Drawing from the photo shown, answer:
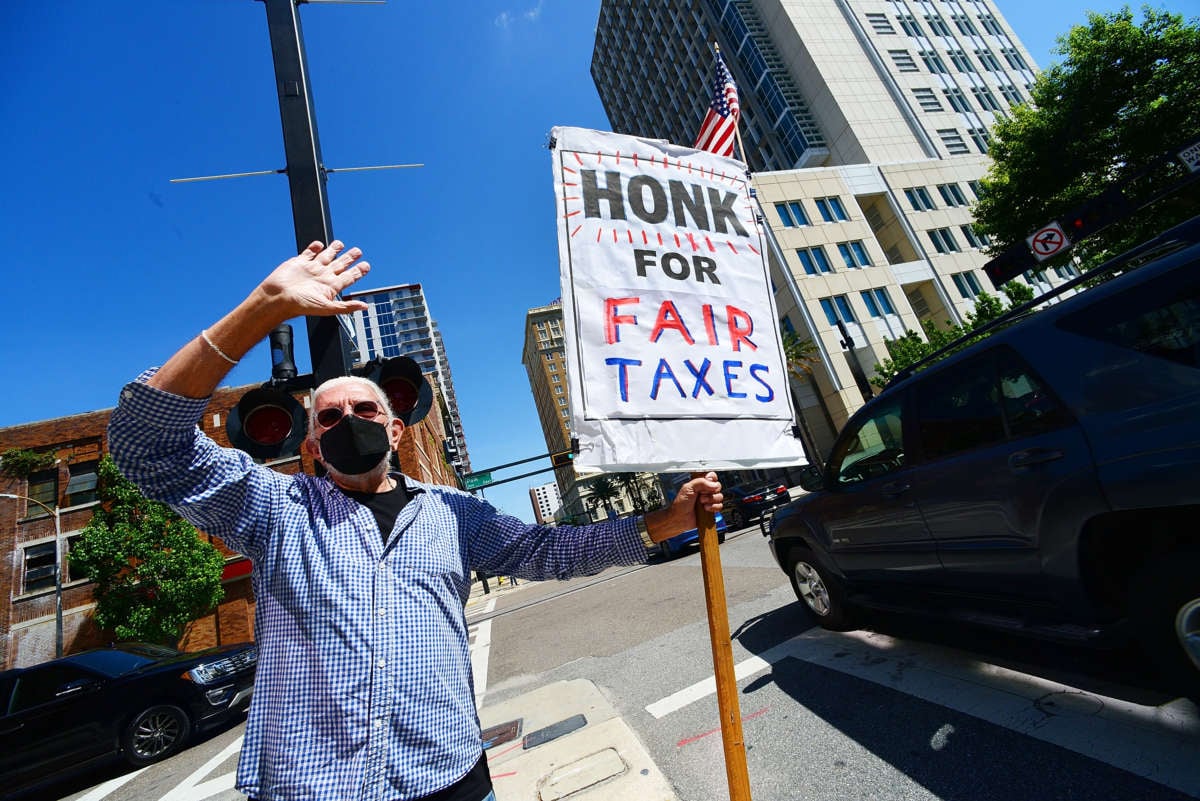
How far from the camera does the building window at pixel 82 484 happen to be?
68.0 feet

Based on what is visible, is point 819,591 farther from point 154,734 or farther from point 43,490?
point 43,490

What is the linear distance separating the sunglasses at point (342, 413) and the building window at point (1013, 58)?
2408 inches

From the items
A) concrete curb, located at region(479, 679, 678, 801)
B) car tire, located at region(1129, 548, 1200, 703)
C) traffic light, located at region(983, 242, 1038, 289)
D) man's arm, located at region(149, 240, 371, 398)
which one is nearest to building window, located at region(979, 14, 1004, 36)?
traffic light, located at region(983, 242, 1038, 289)

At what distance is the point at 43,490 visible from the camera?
67.5 ft

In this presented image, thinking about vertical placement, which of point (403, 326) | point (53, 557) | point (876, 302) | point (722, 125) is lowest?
point (722, 125)

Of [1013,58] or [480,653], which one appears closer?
[480,653]

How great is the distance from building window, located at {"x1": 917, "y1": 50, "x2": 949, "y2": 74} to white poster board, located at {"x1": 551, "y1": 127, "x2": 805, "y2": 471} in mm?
52458

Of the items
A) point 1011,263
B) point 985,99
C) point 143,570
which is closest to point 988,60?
point 985,99

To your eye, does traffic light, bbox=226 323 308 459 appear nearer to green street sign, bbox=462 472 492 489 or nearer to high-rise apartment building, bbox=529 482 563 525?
green street sign, bbox=462 472 492 489

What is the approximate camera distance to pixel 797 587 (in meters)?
5.07

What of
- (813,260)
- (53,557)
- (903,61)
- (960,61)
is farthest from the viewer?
(960,61)

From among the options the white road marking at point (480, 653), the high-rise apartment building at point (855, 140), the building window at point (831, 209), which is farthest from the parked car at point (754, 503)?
the building window at point (831, 209)

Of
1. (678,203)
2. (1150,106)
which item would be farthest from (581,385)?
(1150,106)

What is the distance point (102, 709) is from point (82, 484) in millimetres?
21692
